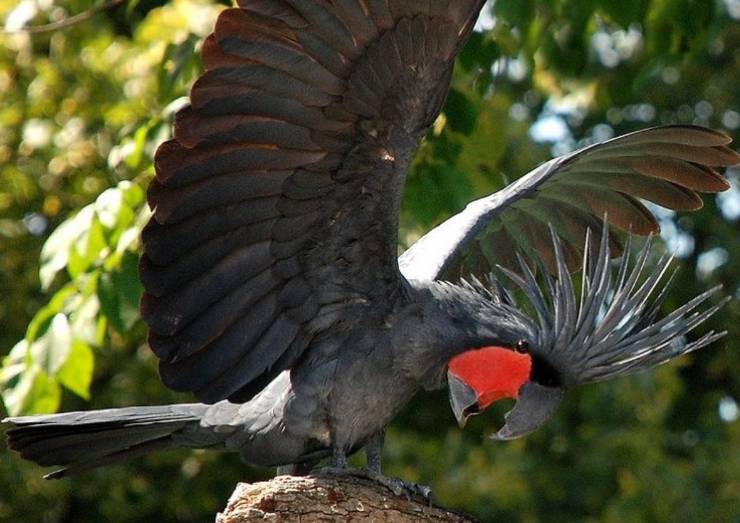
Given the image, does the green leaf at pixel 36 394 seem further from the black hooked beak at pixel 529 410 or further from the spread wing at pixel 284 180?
the black hooked beak at pixel 529 410

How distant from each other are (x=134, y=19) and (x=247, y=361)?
9.79 feet

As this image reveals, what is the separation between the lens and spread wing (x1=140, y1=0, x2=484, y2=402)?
494 centimetres

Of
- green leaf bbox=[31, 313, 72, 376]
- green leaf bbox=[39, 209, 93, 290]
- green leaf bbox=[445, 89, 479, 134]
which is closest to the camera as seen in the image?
green leaf bbox=[31, 313, 72, 376]

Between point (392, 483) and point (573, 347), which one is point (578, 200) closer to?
point (573, 347)

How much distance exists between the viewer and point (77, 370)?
20.2ft

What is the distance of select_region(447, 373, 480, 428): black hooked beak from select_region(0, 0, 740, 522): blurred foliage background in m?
1.77

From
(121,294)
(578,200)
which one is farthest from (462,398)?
(121,294)

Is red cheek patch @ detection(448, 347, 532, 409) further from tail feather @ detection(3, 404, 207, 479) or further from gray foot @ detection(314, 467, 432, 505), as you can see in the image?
tail feather @ detection(3, 404, 207, 479)

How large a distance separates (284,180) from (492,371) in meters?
1.10

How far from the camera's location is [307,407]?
5.44 meters

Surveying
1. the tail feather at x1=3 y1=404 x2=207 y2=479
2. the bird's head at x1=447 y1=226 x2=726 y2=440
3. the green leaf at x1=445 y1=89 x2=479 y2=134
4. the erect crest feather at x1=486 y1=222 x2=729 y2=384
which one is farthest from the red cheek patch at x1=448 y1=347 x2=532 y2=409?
the green leaf at x1=445 y1=89 x2=479 y2=134

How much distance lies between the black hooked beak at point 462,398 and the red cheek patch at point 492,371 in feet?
0.05

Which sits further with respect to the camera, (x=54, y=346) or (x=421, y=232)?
(x=421, y=232)

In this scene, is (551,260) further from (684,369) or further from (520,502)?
(684,369)
